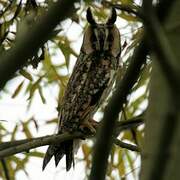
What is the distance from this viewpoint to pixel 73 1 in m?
1.03

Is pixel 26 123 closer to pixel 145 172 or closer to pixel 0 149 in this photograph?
pixel 0 149

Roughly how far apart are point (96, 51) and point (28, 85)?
1.59 ft

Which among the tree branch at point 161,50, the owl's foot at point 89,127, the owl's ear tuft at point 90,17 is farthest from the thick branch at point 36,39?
the owl's ear tuft at point 90,17

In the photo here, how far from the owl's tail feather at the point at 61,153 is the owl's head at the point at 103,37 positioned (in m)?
0.64

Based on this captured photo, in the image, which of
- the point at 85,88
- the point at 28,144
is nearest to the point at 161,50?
the point at 28,144

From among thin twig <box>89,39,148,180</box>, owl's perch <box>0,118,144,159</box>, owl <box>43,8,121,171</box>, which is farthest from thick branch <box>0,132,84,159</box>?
thin twig <box>89,39,148,180</box>

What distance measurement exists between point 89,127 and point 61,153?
0.72ft

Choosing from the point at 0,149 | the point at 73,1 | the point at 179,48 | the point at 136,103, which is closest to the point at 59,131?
the point at 136,103

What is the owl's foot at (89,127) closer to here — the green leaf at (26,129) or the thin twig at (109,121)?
the green leaf at (26,129)

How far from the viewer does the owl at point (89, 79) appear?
3295 millimetres

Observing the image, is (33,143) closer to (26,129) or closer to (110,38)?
(26,129)

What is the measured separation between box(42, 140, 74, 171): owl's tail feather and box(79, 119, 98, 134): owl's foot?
0.12m

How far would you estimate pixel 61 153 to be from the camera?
10.7ft

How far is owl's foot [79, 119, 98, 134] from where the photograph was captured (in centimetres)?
313
